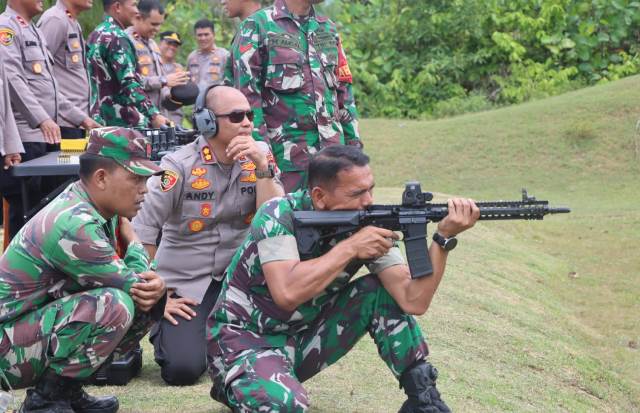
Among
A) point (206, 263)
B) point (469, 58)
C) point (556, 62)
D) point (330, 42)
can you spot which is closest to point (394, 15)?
point (469, 58)

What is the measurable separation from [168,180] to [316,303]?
110cm

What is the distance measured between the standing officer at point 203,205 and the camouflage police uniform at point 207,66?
7.35m

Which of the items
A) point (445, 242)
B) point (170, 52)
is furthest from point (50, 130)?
point (170, 52)

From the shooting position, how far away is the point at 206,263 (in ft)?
16.6

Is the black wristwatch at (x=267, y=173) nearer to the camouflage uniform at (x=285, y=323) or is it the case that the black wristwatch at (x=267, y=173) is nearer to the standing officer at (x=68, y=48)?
the camouflage uniform at (x=285, y=323)

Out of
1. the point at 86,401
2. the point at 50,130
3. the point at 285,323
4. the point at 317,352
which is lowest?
the point at 86,401

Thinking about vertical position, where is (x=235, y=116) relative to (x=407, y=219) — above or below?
above

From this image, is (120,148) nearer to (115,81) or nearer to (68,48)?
(68,48)

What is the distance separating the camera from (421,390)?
4102 mm

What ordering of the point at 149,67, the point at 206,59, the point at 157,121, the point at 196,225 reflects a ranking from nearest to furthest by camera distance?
the point at 196,225 < the point at 157,121 < the point at 149,67 < the point at 206,59

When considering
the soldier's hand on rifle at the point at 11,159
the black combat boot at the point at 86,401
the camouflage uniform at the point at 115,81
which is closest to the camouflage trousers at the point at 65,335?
the black combat boot at the point at 86,401

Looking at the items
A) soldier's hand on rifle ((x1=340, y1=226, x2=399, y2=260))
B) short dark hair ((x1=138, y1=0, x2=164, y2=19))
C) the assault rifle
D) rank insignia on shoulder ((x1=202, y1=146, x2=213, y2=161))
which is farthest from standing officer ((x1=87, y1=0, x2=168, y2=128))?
soldier's hand on rifle ((x1=340, y1=226, x2=399, y2=260))

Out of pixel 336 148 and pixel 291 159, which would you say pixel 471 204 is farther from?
pixel 291 159

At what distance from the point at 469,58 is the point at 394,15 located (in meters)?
2.03
